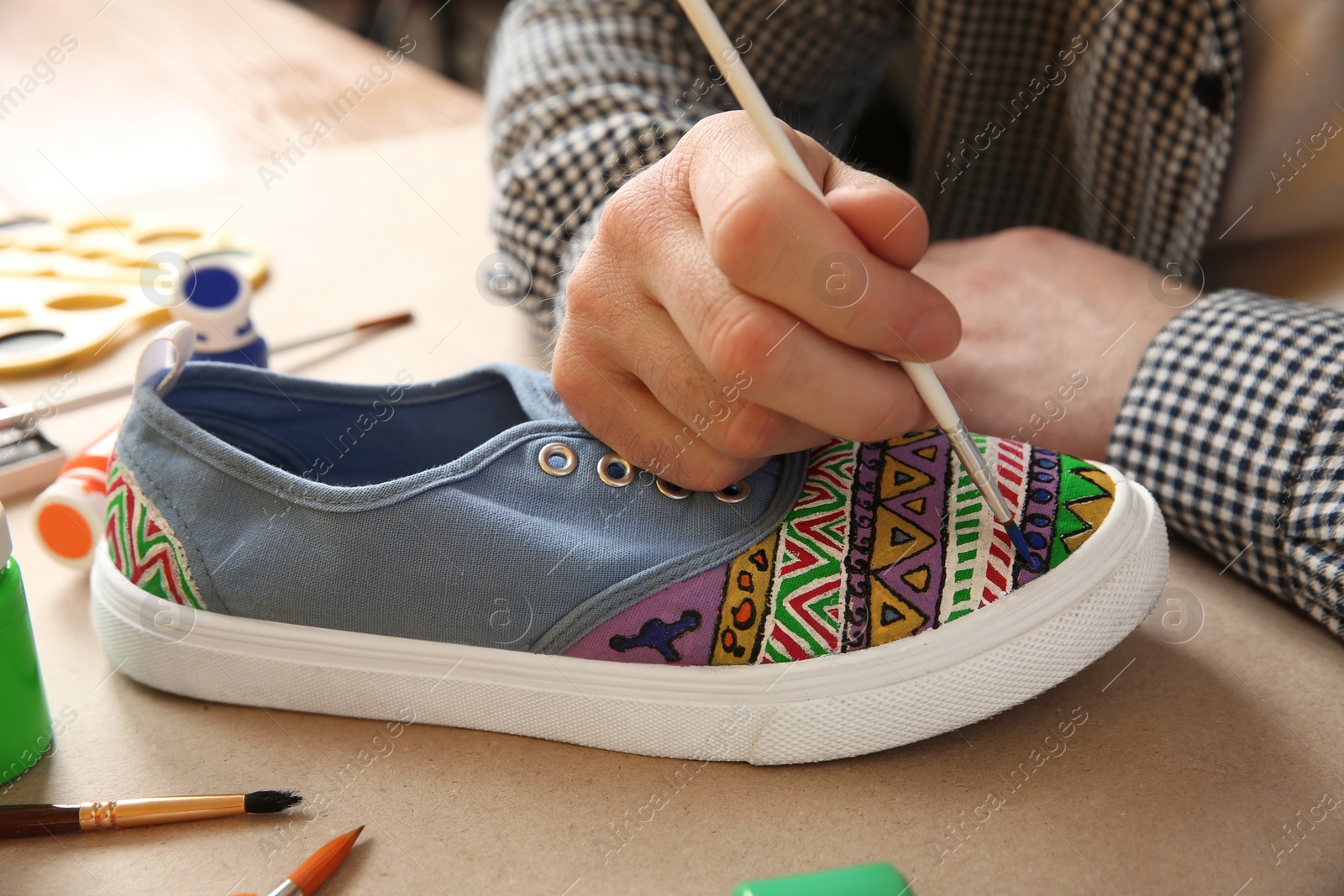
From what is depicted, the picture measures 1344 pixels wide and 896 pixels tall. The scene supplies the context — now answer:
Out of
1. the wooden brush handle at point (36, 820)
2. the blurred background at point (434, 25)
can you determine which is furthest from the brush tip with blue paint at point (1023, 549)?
the blurred background at point (434, 25)

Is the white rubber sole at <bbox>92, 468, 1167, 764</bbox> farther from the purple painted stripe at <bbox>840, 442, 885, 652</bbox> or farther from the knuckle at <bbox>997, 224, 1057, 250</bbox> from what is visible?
the knuckle at <bbox>997, 224, 1057, 250</bbox>

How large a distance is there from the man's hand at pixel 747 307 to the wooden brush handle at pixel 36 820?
313 millimetres

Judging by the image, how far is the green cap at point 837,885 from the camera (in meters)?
0.37

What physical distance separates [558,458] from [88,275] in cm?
68

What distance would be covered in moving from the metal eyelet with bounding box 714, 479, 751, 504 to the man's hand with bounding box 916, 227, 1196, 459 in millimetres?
191

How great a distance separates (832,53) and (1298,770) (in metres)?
0.63

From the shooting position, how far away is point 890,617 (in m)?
0.46

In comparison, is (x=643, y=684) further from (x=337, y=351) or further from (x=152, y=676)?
(x=337, y=351)

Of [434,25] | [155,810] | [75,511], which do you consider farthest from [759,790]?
[434,25]

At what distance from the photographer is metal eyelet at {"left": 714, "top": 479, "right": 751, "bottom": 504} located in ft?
1.62

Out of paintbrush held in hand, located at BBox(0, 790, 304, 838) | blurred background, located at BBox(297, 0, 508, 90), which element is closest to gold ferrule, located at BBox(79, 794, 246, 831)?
paintbrush held in hand, located at BBox(0, 790, 304, 838)

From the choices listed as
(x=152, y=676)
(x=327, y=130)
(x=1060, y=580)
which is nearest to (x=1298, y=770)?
(x=1060, y=580)

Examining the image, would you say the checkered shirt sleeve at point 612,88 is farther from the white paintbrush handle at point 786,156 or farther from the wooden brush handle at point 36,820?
the wooden brush handle at point 36,820

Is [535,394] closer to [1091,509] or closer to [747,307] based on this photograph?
[747,307]
